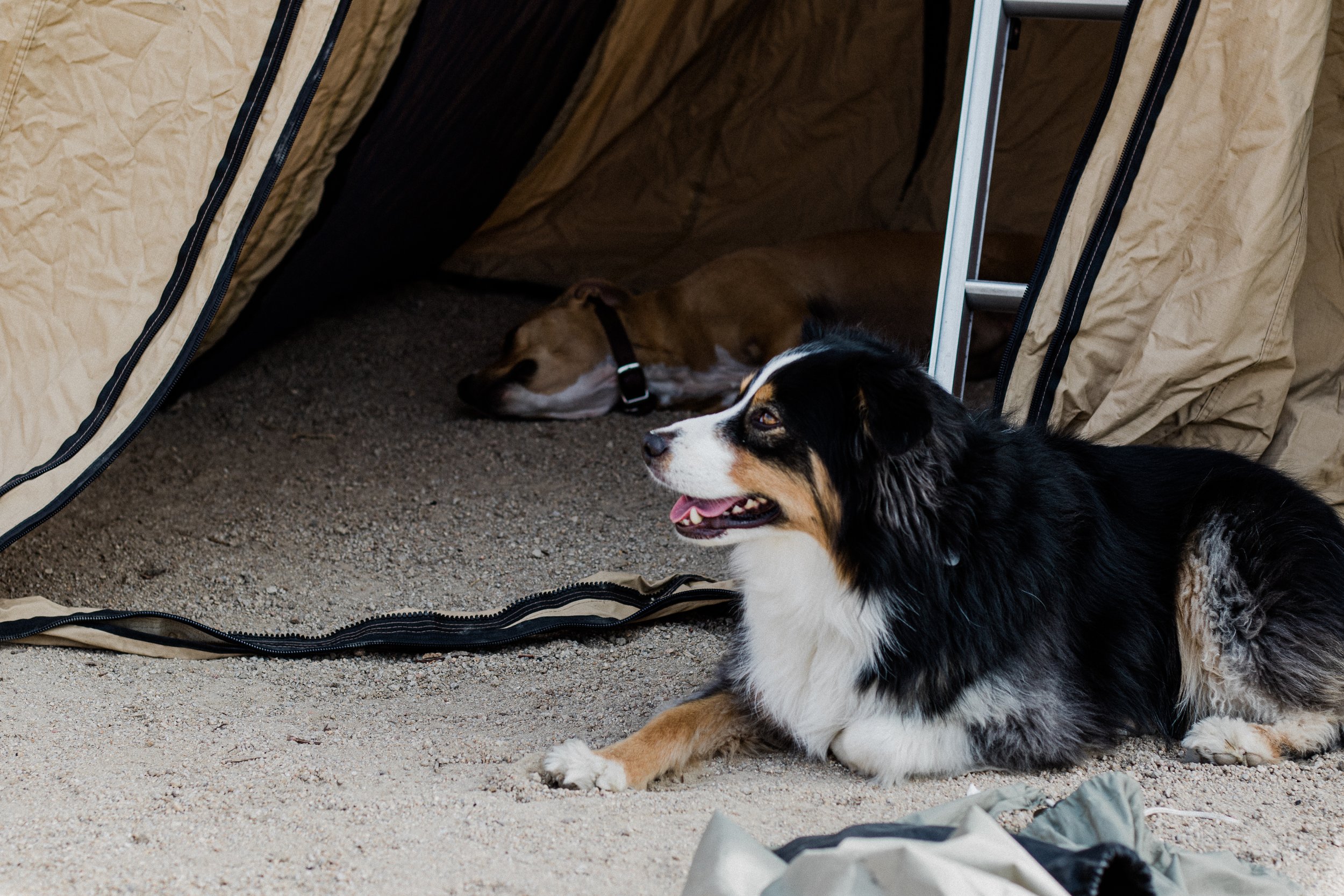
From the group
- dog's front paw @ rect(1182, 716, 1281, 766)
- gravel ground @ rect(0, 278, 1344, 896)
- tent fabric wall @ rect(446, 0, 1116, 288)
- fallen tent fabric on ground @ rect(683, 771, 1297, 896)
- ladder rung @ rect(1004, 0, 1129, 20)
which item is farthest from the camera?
tent fabric wall @ rect(446, 0, 1116, 288)

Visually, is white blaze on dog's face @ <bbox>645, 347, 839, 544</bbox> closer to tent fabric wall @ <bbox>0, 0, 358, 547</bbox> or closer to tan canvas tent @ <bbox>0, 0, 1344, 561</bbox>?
tan canvas tent @ <bbox>0, 0, 1344, 561</bbox>

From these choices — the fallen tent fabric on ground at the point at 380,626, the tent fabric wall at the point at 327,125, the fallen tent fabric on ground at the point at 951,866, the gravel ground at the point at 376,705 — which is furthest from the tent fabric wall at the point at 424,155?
the fallen tent fabric on ground at the point at 951,866

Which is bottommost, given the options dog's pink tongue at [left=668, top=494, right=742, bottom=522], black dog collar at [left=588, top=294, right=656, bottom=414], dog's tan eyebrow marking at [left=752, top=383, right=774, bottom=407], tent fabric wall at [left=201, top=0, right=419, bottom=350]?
black dog collar at [left=588, top=294, right=656, bottom=414]

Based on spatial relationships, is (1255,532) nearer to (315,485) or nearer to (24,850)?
(24,850)

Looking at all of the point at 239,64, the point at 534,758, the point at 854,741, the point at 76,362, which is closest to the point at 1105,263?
the point at 854,741

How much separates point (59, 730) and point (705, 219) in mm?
4125

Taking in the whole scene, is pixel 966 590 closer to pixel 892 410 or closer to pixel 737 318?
pixel 892 410

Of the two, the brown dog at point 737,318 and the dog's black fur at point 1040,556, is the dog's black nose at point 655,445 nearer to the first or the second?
the dog's black fur at point 1040,556

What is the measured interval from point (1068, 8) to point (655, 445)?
1.64 metres

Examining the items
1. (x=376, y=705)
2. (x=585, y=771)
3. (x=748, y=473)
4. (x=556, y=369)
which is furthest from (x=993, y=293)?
(x=556, y=369)

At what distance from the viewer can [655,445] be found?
2.10 m

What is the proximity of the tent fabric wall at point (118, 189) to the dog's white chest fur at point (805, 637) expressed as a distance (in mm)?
1465

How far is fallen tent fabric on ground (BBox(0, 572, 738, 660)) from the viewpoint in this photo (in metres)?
2.73

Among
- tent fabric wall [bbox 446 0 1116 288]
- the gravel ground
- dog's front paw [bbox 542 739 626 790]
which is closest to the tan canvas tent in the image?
the gravel ground
